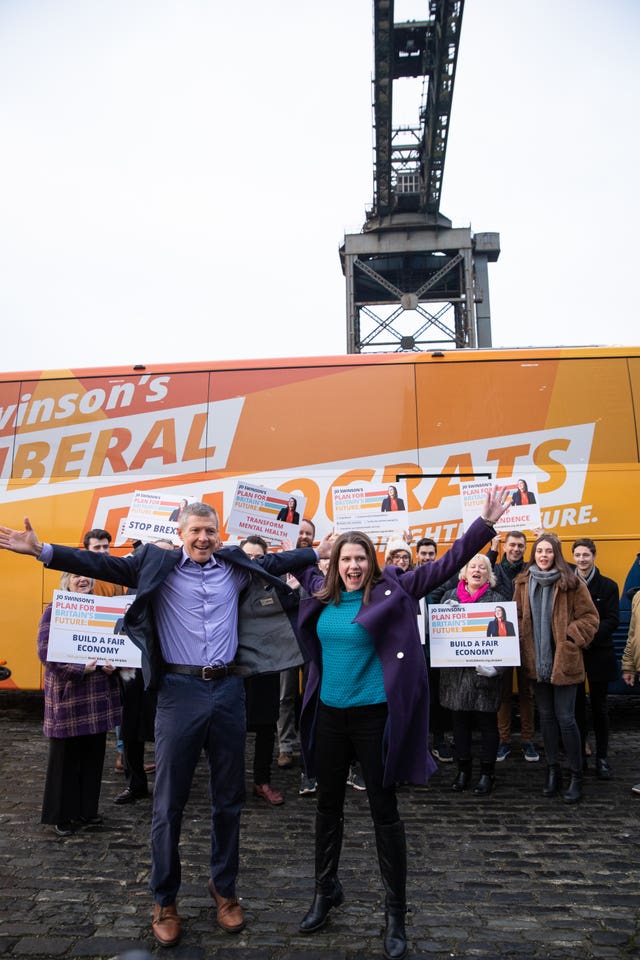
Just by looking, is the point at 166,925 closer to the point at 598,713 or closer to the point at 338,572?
the point at 338,572

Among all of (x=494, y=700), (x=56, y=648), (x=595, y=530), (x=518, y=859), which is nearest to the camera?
(x=518, y=859)

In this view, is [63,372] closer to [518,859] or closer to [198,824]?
[198,824]

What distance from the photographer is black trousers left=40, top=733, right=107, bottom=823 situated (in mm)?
4660

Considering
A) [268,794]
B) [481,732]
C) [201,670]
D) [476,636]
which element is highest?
[476,636]

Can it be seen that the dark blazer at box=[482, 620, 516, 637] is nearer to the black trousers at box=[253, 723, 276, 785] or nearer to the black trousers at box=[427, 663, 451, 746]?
the black trousers at box=[427, 663, 451, 746]

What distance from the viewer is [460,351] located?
7.85 meters

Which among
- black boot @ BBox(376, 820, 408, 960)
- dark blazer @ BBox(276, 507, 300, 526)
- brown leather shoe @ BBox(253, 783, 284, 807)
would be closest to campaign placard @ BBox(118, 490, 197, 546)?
dark blazer @ BBox(276, 507, 300, 526)

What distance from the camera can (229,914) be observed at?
11.2 feet

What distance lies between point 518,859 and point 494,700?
4.84 ft

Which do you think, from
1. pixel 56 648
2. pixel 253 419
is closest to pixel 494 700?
pixel 56 648

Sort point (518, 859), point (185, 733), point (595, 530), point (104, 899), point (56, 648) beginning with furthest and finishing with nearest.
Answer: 1. point (595, 530)
2. point (56, 648)
3. point (518, 859)
4. point (104, 899)
5. point (185, 733)

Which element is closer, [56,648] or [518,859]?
[518,859]

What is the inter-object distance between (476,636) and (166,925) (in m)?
3.13

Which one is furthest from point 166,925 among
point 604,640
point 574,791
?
point 604,640
